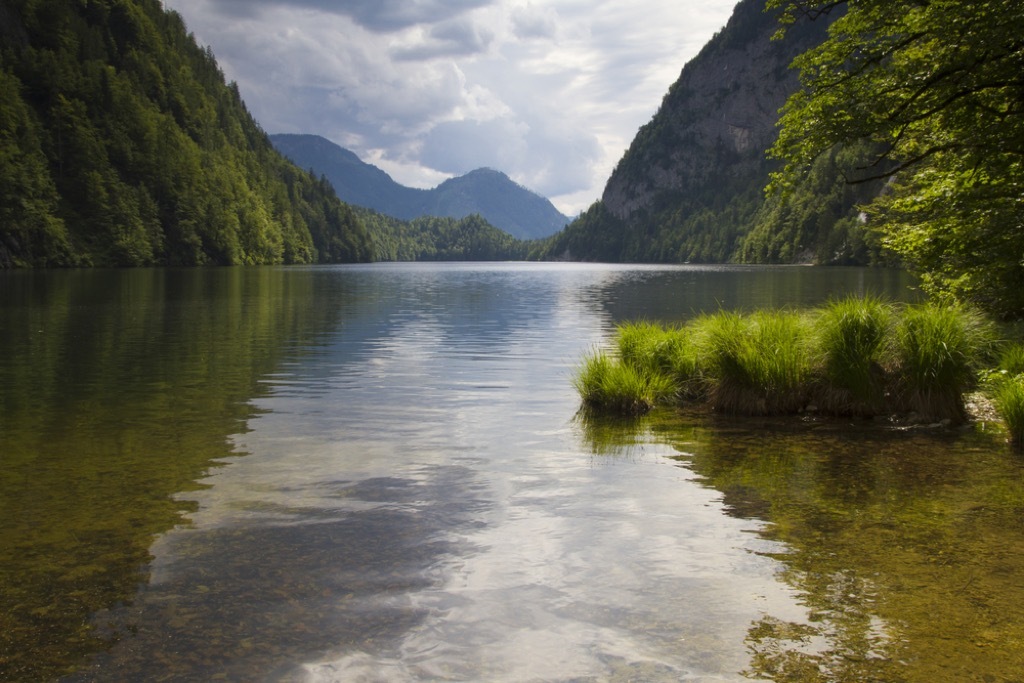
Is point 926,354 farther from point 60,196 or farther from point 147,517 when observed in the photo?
point 60,196

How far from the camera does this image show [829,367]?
48.9ft

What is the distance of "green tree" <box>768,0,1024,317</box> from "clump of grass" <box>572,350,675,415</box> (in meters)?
4.74

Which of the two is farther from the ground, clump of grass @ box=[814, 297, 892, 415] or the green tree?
the green tree

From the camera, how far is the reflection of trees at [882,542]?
555 centimetres

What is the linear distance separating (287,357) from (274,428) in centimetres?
1104

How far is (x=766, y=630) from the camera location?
604 cm

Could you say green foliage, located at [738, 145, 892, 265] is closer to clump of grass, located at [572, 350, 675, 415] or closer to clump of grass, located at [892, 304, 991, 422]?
clump of grass, located at [892, 304, 991, 422]

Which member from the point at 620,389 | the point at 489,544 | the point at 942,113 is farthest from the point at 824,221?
the point at 489,544

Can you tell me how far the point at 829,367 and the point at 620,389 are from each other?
3946mm

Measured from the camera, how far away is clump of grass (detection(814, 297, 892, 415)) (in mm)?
14406

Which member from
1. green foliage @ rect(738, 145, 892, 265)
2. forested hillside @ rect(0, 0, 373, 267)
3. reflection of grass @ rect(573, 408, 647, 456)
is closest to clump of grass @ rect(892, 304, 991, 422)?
reflection of grass @ rect(573, 408, 647, 456)

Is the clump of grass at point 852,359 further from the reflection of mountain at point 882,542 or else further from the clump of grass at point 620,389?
the clump of grass at point 620,389

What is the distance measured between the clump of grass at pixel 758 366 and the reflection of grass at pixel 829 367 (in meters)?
0.02

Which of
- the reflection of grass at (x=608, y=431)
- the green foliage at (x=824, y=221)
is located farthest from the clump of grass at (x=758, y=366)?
the green foliage at (x=824, y=221)
